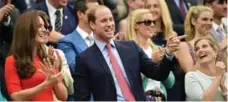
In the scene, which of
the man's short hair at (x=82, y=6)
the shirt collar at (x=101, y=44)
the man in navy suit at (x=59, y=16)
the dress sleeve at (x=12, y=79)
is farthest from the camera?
the man in navy suit at (x=59, y=16)

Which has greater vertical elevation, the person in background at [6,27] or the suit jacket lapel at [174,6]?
the person in background at [6,27]

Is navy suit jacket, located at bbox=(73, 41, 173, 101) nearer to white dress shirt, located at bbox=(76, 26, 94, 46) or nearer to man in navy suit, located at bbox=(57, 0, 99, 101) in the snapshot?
man in navy suit, located at bbox=(57, 0, 99, 101)

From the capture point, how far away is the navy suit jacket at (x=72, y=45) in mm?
8617

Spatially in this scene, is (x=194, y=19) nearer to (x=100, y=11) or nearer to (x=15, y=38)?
(x=100, y=11)

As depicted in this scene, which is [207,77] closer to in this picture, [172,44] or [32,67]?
[172,44]

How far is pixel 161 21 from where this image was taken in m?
10.0

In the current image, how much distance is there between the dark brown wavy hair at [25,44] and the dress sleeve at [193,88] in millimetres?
1753

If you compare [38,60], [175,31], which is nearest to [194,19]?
[175,31]

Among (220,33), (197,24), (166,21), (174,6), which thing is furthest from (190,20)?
(174,6)

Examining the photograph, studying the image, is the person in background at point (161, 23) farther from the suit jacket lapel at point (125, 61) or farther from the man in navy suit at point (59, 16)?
the suit jacket lapel at point (125, 61)

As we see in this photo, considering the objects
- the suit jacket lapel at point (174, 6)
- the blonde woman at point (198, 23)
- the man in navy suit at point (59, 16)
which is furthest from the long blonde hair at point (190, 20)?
the man in navy suit at point (59, 16)

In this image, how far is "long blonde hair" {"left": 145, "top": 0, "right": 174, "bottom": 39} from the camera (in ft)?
32.4

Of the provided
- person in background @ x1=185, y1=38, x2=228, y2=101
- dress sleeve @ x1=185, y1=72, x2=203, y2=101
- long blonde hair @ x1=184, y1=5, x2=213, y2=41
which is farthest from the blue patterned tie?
dress sleeve @ x1=185, y1=72, x2=203, y2=101

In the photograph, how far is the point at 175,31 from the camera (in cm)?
1039
